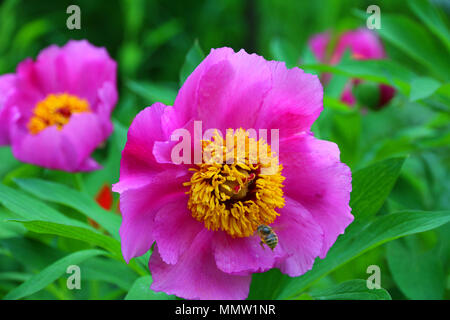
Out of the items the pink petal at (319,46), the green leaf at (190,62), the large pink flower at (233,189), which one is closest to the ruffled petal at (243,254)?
the large pink flower at (233,189)

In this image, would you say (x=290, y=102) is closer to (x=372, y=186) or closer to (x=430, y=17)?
(x=372, y=186)

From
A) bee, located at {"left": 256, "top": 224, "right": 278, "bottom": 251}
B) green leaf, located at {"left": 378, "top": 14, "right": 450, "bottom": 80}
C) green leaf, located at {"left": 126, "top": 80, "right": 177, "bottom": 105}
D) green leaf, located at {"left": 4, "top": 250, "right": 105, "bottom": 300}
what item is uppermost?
green leaf, located at {"left": 378, "top": 14, "right": 450, "bottom": 80}

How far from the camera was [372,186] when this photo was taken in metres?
0.74

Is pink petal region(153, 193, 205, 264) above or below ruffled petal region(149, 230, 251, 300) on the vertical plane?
above

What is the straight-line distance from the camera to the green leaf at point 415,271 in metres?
0.80

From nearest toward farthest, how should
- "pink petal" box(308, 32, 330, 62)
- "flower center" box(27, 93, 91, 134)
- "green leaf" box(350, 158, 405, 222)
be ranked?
"green leaf" box(350, 158, 405, 222), "flower center" box(27, 93, 91, 134), "pink petal" box(308, 32, 330, 62)

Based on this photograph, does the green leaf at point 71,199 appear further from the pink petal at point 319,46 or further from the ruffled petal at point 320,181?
the pink petal at point 319,46

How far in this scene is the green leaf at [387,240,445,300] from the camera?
0.80 meters

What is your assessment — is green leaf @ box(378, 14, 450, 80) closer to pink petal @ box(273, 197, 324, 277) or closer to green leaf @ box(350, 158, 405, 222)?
green leaf @ box(350, 158, 405, 222)

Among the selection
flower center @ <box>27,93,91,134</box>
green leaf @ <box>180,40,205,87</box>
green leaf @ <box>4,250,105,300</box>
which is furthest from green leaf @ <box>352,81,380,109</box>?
green leaf @ <box>4,250,105,300</box>

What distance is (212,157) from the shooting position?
62 cm

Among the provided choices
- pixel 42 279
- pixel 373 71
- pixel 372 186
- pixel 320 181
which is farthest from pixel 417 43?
pixel 42 279

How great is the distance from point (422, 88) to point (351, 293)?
342 mm

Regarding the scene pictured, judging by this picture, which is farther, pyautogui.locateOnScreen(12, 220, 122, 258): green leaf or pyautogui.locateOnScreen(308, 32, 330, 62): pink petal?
pyautogui.locateOnScreen(308, 32, 330, 62): pink petal
